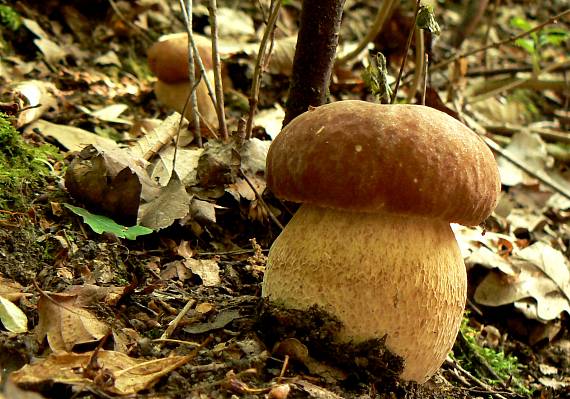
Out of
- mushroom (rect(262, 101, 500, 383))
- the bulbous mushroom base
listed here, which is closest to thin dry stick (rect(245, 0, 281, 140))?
mushroom (rect(262, 101, 500, 383))

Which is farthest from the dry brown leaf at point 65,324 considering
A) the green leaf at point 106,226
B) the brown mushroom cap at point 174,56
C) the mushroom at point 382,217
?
the brown mushroom cap at point 174,56

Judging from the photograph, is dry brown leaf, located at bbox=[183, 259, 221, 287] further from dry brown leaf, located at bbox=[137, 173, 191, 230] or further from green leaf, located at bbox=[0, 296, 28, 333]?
green leaf, located at bbox=[0, 296, 28, 333]

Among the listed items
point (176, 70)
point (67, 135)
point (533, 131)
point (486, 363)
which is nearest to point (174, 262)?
point (67, 135)

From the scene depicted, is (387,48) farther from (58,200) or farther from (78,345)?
(78,345)

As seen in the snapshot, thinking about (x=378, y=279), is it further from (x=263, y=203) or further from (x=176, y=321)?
(x=263, y=203)

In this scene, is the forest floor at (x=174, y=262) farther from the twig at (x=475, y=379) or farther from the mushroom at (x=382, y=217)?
the mushroom at (x=382, y=217)

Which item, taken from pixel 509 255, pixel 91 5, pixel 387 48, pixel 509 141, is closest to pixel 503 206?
pixel 509 255
